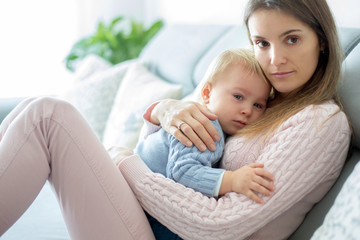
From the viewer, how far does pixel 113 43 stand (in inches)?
118

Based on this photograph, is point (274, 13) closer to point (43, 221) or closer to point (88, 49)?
point (43, 221)

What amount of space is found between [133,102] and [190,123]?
82 centimetres

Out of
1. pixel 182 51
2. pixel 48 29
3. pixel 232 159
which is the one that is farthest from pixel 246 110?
pixel 48 29

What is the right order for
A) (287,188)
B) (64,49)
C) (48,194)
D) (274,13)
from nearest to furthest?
1. (287,188)
2. (274,13)
3. (48,194)
4. (64,49)

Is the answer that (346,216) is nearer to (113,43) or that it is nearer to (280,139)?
(280,139)

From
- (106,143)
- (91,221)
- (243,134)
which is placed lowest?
(106,143)

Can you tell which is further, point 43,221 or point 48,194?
point 48,194

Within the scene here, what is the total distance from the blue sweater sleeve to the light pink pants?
143mm

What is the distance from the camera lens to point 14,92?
3193 mm

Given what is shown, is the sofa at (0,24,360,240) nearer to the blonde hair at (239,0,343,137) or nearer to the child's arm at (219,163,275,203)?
the blonde hair at (239,0,343,137)

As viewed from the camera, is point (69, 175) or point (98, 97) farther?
point (98, 97)

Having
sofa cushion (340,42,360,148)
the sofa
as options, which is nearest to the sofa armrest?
the sofa

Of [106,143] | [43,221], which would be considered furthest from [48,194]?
[106,143]

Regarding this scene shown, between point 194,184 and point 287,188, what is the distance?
0.75ft
